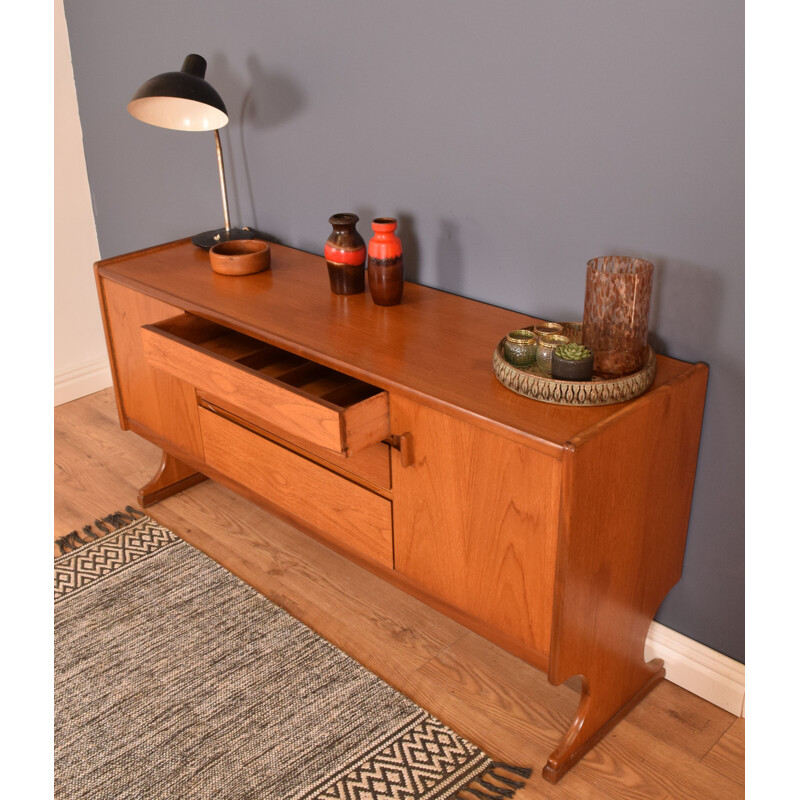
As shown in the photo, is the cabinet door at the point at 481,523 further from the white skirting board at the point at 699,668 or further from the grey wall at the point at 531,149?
the white skirting board at the point at 699,668

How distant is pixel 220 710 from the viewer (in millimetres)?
1681

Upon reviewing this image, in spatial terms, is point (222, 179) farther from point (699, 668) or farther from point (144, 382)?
point (699, 668)

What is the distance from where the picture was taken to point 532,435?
1.28m

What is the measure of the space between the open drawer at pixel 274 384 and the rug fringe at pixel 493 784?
0.63 meters

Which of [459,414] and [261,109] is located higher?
[261,109]

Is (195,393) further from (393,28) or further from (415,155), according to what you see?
(393,28)

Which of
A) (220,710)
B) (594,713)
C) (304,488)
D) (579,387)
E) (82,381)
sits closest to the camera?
(579,387)

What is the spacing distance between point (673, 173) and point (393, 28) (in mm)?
693

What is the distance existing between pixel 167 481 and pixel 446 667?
103 cm

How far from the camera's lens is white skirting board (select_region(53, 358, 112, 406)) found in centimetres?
300

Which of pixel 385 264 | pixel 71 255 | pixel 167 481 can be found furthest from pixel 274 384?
pixel 71 255

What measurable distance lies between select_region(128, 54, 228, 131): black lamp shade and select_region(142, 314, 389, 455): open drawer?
49 cm

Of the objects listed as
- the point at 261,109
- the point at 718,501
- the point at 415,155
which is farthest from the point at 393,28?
the point at 718,501
